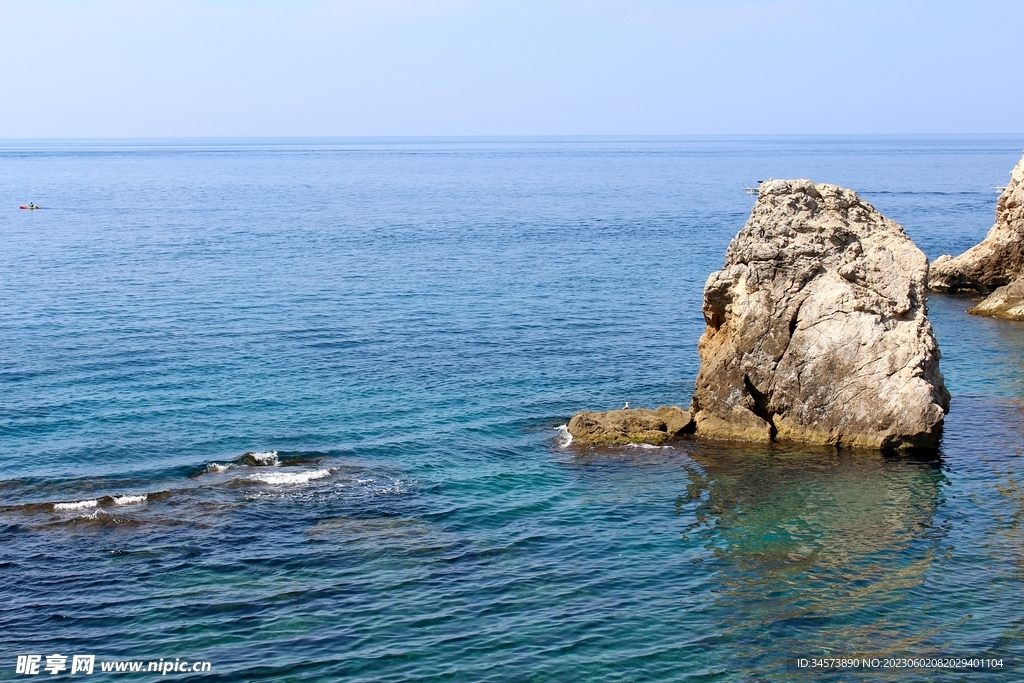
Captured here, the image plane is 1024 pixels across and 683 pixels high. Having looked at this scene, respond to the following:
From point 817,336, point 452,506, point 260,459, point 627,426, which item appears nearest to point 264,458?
point 260,459

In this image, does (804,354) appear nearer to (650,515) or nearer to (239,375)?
(650,515)

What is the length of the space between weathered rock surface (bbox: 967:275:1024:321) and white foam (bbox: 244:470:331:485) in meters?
46.0

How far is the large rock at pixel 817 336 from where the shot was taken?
39.2 metres

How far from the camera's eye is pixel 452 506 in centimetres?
3481

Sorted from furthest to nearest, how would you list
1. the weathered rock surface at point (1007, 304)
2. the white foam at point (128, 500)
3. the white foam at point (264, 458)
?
the weathered rock surface at point (1007, 304) < the white foam at point (264, 458) < the white foam at point (128, 500)

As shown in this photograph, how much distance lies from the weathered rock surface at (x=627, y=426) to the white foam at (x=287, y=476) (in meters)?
10.6

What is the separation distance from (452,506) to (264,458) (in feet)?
28.4

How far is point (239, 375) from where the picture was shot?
164 ft

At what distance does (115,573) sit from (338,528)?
22.2ft

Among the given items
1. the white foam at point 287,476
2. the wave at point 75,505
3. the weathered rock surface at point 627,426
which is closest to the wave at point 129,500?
the wave at point 75,505

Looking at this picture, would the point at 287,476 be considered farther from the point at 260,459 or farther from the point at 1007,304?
the point at 1007,304

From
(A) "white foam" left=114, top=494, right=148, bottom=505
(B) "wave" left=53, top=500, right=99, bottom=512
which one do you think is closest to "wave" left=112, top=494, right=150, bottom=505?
(A) "white foam" left=114, top=494, right=148, bottom=505

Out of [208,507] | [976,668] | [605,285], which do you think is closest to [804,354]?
[976,668]

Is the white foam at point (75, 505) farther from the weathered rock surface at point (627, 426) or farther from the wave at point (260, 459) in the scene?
the weathered rock surface at point (627, 426)
